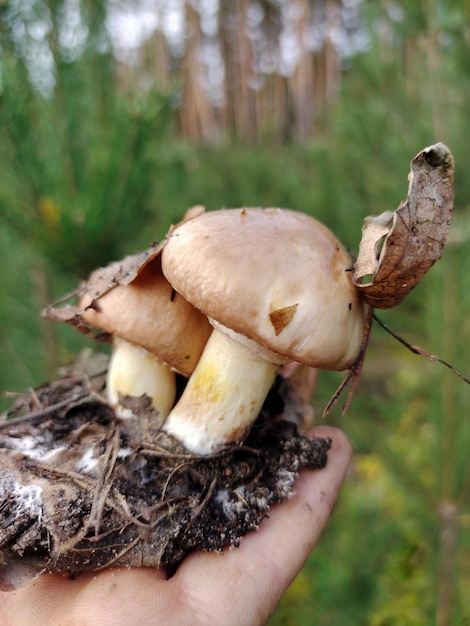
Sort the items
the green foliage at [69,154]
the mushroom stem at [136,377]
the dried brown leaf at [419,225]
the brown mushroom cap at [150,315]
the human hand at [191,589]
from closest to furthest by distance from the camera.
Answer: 1. the dried brown leaf at [419,225]
2. the human hand at [191,589]
3. the brown mushroom cap at [150,315]
4. the mushroom stem at [136,377]
5. the green foliage at [69,154]

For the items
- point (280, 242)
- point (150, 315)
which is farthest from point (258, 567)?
point (280, 242)

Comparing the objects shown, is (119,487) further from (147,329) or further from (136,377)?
(147,329)

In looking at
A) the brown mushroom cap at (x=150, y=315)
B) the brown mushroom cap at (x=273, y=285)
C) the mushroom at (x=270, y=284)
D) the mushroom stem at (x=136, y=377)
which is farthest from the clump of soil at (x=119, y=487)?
the brown mushroom cap at (x=273, y=285)

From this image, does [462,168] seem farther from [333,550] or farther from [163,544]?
[333,550]

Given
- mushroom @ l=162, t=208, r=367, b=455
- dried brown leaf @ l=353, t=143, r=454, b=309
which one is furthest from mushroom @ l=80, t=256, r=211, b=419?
dried brown leaf @ l=353, t=143, r=454, b=309

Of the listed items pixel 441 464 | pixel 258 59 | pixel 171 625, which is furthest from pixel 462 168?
pixel 258 59

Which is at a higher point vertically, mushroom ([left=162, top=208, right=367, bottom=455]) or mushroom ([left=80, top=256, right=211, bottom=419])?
mushroom ([left=162, top=208, right=367, bottom=455])

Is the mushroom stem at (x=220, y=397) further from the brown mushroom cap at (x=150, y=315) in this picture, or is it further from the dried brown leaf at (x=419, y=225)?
the dried brown leaf at (x=419, y=225)

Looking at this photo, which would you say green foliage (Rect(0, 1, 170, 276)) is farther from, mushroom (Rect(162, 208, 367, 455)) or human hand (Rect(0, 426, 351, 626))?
human hand (Rect(0, 426, 351, 626))
